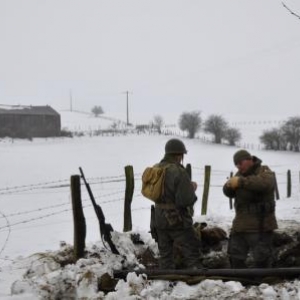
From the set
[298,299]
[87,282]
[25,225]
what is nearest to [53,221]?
[25,225]

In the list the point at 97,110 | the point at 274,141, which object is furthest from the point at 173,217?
the point at 97,110

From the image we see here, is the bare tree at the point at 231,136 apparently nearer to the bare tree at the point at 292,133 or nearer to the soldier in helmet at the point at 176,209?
the bare tree at the point at 292,133

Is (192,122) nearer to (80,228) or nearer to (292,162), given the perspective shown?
(292,162)

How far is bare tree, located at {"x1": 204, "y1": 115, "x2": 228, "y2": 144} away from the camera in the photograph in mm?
70438

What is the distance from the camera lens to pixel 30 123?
71.8m

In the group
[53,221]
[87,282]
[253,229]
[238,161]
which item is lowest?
[53,221]

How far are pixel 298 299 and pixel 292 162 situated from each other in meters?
47.0

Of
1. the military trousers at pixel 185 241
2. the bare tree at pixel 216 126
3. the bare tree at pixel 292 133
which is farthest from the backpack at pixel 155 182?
the bare tree at pixel 216 126

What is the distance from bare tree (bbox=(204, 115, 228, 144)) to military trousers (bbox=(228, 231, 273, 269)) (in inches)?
2482

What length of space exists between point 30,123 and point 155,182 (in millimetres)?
68627

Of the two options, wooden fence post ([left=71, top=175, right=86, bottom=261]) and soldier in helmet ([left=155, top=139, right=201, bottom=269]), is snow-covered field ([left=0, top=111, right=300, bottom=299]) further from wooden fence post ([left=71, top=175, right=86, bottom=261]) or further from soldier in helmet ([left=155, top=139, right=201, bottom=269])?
soldier in helmet ([left=155, top=139, right=201, bottom=269])

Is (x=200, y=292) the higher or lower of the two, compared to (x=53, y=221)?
higher

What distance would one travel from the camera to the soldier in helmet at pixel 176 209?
5520 mm

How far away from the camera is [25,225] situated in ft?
52.2
